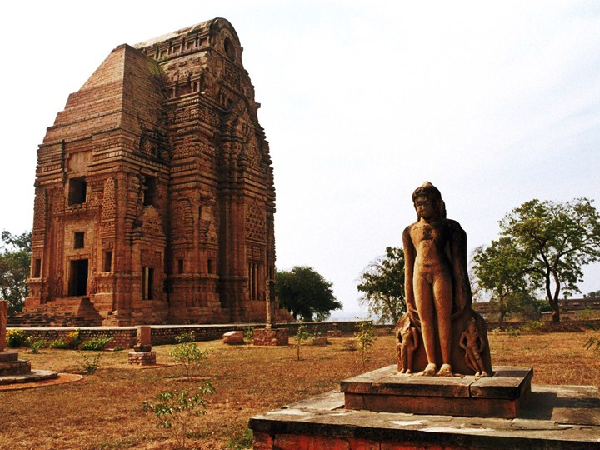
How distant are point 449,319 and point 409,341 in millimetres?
509

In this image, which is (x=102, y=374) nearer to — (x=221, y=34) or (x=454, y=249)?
(x=454, y=249)

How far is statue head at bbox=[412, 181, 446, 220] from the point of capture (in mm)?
Answer: 5758

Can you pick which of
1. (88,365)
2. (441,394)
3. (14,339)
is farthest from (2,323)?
(441,394)

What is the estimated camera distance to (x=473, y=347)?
5.36 metres

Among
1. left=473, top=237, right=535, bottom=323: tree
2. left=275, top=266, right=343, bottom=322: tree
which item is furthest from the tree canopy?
left=275, top=266, right=343, bottom=322: tree

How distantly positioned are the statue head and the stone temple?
19.9 m

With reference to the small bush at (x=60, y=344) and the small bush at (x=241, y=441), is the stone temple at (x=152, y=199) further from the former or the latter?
the small bush at (x=241, y=441)

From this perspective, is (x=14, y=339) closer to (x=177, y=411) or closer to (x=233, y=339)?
(x=233, y=339)

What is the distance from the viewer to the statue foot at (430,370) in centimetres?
542

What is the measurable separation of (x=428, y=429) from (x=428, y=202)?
94.4 inches

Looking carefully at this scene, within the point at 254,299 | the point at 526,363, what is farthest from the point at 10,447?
the point at 254,299

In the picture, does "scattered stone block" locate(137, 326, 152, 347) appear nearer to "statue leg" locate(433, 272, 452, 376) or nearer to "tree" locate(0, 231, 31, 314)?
"statue leg" locate(433, 272, 452, 376)

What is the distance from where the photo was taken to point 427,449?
417cm

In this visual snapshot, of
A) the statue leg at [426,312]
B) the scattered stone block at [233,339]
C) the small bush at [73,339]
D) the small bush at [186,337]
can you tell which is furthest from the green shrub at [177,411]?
the small bush at [73,339]
